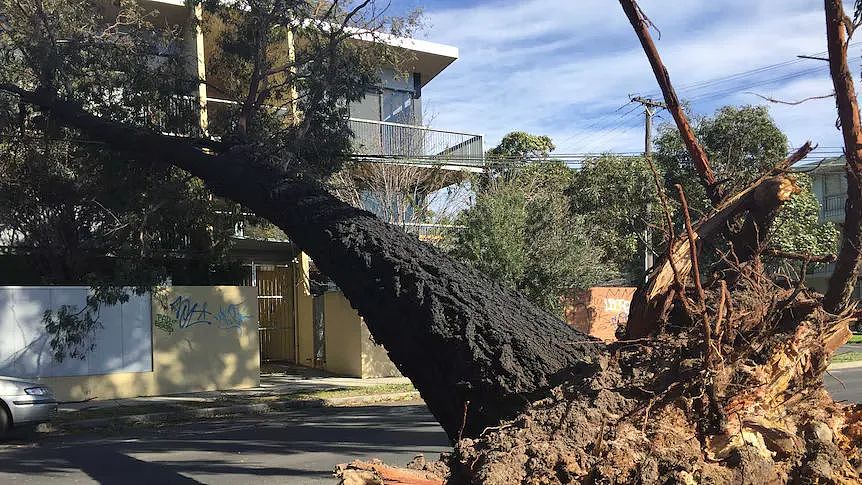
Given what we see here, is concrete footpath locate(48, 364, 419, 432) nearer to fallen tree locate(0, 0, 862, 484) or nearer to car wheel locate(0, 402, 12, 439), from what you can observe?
car wheel locate(0, 402, 12, 439)

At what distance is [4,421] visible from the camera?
32.7ft

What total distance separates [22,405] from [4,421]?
0.96 feet

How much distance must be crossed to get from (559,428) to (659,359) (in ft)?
2.17

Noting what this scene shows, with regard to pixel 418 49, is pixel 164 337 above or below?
below

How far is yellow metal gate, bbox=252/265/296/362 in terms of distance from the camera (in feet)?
66.9

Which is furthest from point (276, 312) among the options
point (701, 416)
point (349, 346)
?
point (701, 416)

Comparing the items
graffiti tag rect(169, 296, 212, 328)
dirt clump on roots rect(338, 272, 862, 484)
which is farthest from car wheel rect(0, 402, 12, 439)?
dirt clump on roots rect(338, 272, 862, 484)

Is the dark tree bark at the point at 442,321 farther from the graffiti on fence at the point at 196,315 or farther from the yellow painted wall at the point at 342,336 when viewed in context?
the yellow painted wall at the point at 342,336

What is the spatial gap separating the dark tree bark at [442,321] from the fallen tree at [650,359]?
0.01 meters

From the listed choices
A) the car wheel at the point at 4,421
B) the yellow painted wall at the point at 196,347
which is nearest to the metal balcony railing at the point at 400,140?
the yellow painted wall at the point at 196,347

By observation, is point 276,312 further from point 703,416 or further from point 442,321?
point 703,416

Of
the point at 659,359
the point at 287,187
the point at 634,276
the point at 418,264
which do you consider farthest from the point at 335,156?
the point at 634,276

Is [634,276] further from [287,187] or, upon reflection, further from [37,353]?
[287,187]

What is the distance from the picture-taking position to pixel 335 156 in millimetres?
12047
